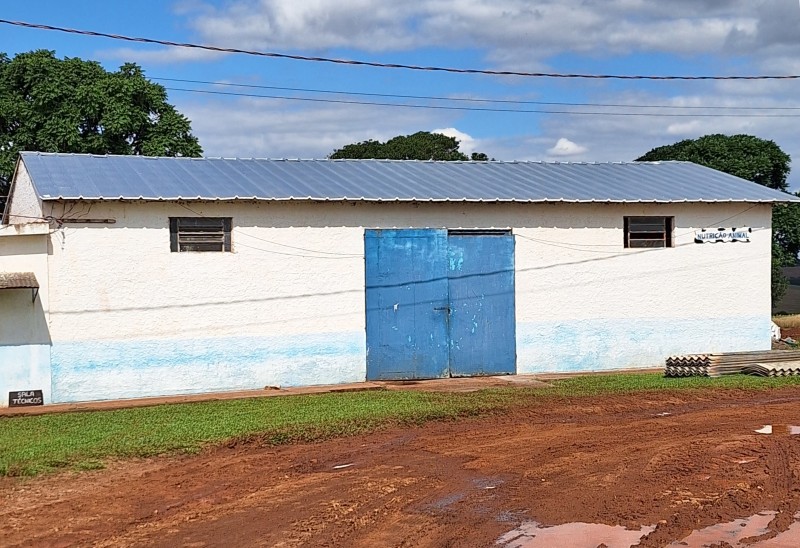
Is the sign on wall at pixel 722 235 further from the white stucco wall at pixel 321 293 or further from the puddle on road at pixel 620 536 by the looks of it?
the puddle on road at pixel 620 536

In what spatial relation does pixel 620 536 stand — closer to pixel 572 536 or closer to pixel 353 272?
pixel 572 536

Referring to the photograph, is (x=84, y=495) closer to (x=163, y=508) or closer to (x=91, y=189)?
(x=163, y=508)

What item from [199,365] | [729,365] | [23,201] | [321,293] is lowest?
[729,365]

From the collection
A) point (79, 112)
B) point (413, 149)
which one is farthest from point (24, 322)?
point (413, 149)

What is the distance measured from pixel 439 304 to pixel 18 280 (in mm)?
7338

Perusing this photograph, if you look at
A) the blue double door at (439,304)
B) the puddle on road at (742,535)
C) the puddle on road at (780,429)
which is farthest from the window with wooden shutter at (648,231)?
the puddle on road at (742,535)

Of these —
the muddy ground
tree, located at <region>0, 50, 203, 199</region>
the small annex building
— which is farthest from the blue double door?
tree, located at <region>0, 50, 203, 199</region>

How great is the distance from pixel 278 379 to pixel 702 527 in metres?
10.3

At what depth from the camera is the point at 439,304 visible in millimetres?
Answer: 18109

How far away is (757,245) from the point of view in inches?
794

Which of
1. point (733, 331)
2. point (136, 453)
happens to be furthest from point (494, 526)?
point (733, 331)

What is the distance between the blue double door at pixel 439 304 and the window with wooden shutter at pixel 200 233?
258 centimetres

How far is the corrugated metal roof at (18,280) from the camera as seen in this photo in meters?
14.6

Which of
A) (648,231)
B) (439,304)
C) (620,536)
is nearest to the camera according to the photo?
(620,536)
